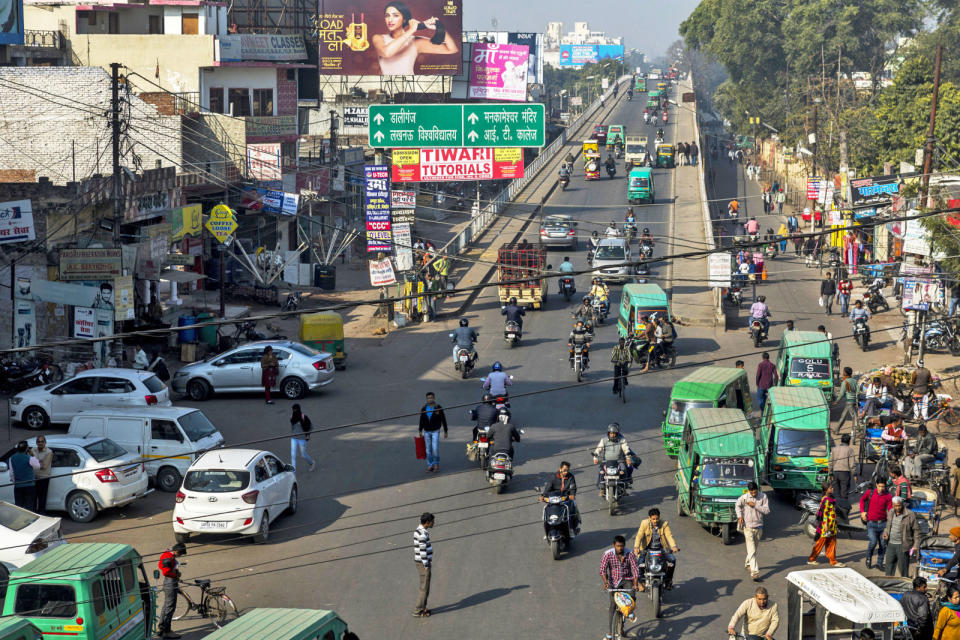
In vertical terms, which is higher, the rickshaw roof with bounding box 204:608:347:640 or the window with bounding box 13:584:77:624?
the rickshaw roof with bounding box 204:608:347:640

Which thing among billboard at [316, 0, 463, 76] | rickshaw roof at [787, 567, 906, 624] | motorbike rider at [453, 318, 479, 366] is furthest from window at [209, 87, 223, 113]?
rickshaw roof at [787, 567, 906, 624]

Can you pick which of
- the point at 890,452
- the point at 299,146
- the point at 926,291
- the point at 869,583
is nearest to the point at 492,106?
the point at 299,146

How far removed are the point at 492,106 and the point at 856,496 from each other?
Answer: 104 ft

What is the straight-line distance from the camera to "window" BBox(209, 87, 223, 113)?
1977 inches

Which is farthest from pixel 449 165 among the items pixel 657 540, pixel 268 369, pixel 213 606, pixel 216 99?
pixel 213 606

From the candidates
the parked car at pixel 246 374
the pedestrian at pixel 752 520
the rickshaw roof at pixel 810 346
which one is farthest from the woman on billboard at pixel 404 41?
the pedestrian at pixel 752 520

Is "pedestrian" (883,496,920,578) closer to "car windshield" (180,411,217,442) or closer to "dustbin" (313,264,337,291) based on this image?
"car windshield" (180,411,217,442)

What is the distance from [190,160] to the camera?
1658 inches

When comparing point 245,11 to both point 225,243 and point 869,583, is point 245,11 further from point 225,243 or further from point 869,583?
point 869,583

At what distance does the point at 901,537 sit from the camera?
1552cm

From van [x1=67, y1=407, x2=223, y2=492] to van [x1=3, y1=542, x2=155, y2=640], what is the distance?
6723 millimetres

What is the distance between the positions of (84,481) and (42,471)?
2.26 feet

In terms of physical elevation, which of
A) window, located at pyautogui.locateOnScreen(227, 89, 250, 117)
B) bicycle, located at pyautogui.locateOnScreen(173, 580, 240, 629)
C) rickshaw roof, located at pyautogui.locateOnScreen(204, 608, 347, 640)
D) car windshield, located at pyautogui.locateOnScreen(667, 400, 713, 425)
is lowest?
bicycle, located at pyautogui.locateOnScreen(173, 580, 240, 629)

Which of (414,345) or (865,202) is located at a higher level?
(865,202)
